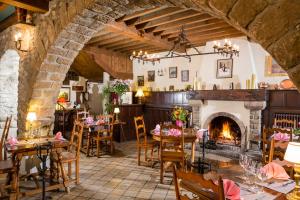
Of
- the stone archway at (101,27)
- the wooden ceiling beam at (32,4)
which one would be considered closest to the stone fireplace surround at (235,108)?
the stone archway at (101,27)

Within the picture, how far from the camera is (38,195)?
3568mm

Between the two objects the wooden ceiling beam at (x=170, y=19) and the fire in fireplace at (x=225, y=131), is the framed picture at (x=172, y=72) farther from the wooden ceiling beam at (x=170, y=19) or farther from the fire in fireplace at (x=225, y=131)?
the wooden ceiling beam at (x=170, y=19)

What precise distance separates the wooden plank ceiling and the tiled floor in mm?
2941

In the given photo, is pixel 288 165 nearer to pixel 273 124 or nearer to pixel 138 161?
pixel 138 161

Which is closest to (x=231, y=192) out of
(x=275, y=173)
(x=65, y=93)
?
(x=275, y=173)

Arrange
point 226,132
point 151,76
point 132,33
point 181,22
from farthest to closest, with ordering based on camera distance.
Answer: point 151,76, point 226,132, point 132,33, point 181,22

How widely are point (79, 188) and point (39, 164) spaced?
3.96ft

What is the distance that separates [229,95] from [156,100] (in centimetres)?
276

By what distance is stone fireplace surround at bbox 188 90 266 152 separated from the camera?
601 centimetres

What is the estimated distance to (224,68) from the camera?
22.1 feet

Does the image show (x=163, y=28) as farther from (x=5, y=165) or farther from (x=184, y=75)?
(x=5, y=165)

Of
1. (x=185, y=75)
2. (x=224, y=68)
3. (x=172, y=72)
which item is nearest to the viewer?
(x=224, y=68)

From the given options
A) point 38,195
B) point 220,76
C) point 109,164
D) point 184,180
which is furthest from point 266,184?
point 220,76

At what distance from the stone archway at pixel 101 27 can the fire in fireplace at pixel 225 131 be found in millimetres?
4729
